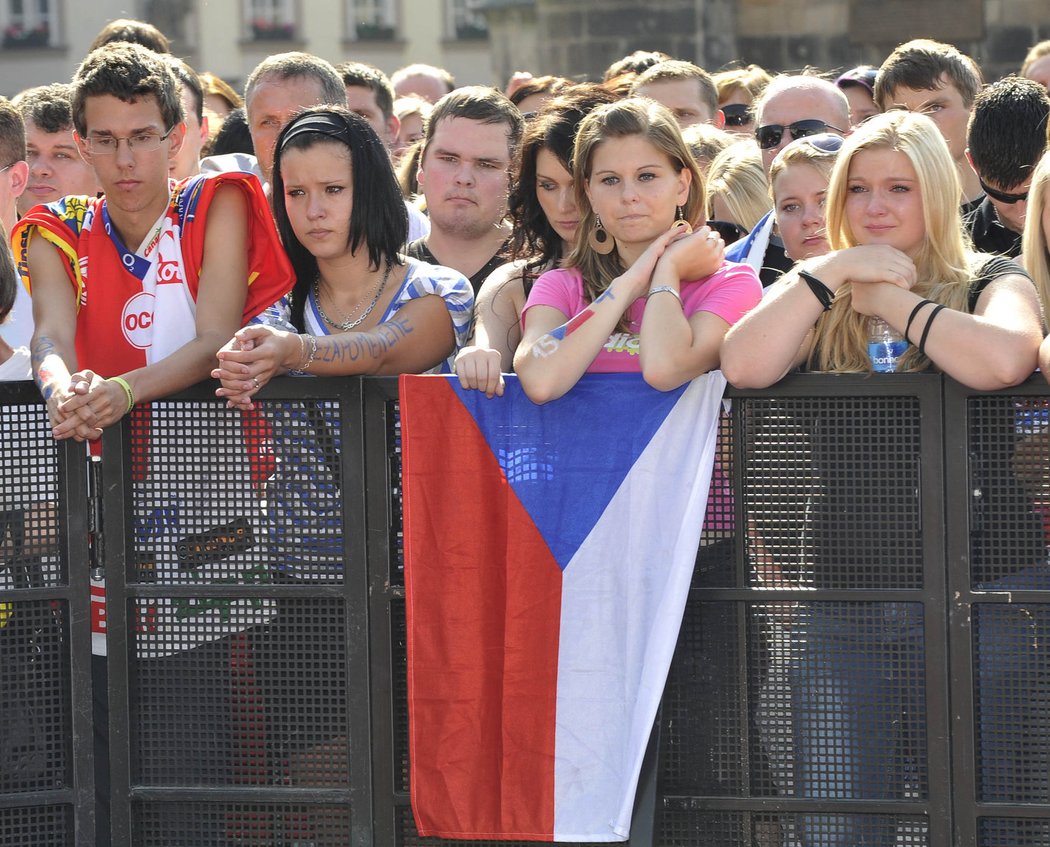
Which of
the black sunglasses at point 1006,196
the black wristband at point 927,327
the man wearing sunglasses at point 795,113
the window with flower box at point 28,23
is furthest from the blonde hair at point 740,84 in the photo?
the window with flower box at point 28,23

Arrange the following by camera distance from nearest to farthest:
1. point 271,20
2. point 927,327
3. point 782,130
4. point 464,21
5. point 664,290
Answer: point 927,327, point 664,290, point 782,130, point 271,20, point 464,21

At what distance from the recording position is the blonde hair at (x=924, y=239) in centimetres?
408

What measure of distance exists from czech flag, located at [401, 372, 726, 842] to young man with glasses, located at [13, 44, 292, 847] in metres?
0.53

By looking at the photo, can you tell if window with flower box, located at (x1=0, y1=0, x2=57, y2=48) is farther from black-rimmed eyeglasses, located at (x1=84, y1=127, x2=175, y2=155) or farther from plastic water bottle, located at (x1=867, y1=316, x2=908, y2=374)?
plastic water bottle, located at (x1=867, y1=316, x2=908, y2=374)

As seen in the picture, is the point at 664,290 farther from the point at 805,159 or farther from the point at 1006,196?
the point at 1006,196

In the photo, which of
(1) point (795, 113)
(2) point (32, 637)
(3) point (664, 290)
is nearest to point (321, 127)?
(3) point (664, 290)

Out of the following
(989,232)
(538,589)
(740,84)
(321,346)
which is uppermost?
(740,84)

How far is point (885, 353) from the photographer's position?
4.08 metres

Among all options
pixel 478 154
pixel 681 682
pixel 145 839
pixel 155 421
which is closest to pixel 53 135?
pixel 478 154

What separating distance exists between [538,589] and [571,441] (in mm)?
399

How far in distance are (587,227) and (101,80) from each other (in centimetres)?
153

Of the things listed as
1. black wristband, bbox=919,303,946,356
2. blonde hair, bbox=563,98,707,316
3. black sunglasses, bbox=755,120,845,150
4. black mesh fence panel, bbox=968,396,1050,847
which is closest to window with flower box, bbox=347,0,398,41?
black sunglasses, bbox=755,120,845,150

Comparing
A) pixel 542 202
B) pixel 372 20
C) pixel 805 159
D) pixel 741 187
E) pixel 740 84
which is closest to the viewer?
pixel 542 202

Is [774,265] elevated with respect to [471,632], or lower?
elevated
